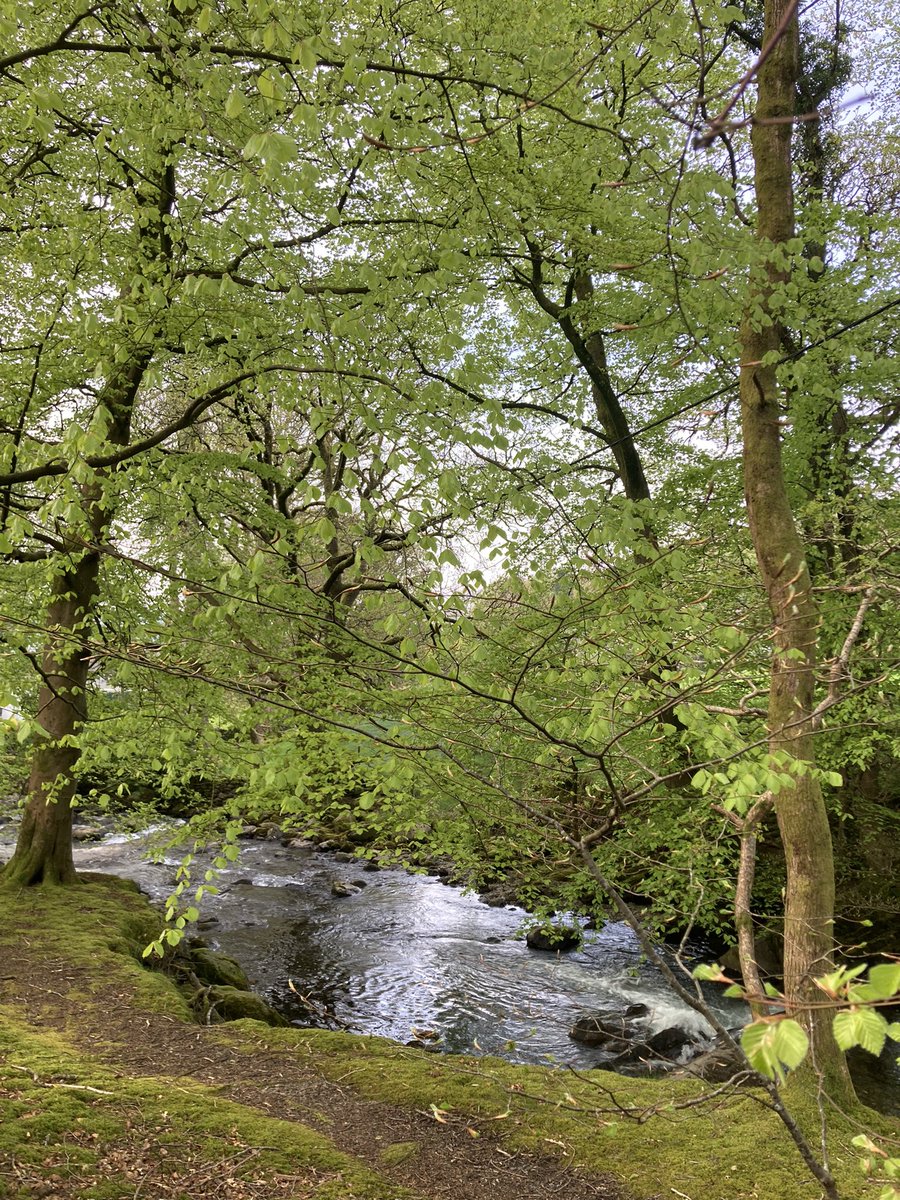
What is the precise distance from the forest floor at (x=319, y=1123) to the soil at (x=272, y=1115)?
0.01 m

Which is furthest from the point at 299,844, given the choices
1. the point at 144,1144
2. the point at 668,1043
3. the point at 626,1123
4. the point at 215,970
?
the point at 144,1144

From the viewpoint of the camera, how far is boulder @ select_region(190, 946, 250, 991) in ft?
28.8

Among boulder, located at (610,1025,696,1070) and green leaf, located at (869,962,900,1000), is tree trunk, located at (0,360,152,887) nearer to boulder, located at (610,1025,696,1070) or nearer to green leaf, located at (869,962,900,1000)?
boulder, located at (610,1025,696,1070)

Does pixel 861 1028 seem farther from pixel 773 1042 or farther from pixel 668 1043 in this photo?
pixel 668 1043

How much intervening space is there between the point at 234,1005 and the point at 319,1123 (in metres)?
3.47

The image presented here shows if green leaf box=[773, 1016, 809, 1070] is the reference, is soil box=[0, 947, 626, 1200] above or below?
below

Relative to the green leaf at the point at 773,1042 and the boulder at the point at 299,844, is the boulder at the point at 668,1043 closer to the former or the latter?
the green leaf at the point at 773,1042

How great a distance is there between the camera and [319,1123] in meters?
4.45

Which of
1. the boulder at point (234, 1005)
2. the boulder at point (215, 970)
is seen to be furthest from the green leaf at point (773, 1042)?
the boulder at point (215, 970)

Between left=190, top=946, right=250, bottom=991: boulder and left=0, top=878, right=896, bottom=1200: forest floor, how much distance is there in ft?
7.99

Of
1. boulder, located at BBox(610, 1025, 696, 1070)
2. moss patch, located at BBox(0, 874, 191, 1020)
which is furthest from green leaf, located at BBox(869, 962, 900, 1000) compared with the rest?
boulder, located at BBox(610, 1025, 696, 1070)

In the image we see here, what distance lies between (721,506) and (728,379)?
1.71 metres

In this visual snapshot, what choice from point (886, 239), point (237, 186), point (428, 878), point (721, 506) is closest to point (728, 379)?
point (721, 506)

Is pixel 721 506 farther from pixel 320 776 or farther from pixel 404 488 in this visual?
pixel 404 488
